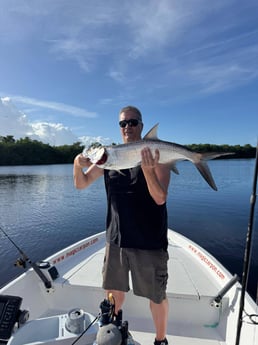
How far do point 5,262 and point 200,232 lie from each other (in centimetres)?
762

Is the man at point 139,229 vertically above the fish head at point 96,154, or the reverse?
the fish head at point 96,154

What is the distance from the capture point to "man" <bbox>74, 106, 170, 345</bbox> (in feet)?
7.36

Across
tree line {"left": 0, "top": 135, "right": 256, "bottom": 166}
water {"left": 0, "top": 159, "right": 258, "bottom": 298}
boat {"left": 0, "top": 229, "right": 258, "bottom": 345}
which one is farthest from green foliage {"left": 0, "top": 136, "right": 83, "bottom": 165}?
boat {"left": 0, "top": 229, "right": 258, "bottom": 345}

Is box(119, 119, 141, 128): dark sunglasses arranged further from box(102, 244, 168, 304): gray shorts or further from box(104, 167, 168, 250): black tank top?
box(102, 244, 168, 304): gray shorts

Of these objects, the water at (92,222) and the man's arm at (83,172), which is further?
the water at (92,222)

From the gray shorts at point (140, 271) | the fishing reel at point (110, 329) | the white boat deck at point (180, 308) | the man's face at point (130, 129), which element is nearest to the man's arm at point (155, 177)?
the man's face at point (130, 129)

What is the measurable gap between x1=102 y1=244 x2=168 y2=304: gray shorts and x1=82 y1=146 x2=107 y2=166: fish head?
86cm

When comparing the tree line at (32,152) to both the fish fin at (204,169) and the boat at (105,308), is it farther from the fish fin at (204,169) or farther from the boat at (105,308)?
the fish fin at (204,169)

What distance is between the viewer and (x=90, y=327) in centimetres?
194

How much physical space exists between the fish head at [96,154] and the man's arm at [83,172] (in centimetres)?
8

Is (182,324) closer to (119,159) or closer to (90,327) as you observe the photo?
(90,327)

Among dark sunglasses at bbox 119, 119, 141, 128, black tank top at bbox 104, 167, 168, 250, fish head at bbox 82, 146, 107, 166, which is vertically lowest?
black tank top at bbox 104, 167, 168, 250

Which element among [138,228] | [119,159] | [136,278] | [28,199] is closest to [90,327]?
[136,278]

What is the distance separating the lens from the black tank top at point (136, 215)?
2.25 metres
